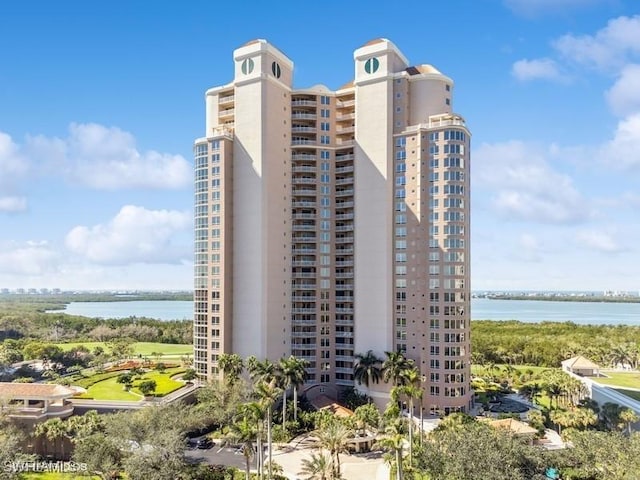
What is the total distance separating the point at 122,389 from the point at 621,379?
82290 millimetres

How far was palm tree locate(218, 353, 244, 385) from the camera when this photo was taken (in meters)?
67.2

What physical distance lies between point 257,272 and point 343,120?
3033cm

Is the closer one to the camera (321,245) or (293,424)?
(293,424)

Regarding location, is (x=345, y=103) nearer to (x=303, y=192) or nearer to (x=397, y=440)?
(x=303, y=192)

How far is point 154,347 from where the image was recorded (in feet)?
456

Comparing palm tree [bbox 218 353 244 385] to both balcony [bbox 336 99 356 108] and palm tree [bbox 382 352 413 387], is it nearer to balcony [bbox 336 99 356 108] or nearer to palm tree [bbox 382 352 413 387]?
palm tree [bbox 382 352 413 387]

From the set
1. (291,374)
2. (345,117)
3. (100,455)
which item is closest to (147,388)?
(291,374)

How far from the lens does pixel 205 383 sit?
72.4 meters

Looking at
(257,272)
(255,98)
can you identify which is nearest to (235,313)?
(257,272)

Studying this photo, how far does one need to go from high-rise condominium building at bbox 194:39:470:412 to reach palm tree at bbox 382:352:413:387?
5584 millimetres

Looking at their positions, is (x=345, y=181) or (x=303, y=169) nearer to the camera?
(x=345, y=181)

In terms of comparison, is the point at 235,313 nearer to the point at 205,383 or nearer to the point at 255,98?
the point at 205,383

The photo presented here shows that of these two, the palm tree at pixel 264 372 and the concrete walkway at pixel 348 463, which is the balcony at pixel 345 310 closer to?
the palm tree at pixel 264 372

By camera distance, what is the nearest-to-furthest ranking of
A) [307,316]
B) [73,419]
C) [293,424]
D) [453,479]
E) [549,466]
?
1. [453,479]
2. [549,466]
3. [73,419]
4. [293,424]
5. [307,316]
